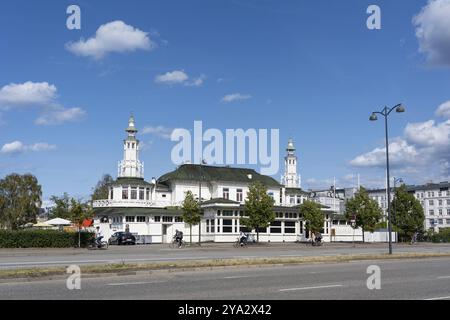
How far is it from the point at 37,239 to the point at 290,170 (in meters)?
54.3

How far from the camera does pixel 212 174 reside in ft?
264

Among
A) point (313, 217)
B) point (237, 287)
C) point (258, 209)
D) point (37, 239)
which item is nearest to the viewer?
point (237, 287)

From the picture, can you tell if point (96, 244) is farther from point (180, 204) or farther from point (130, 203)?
point (180, 204)

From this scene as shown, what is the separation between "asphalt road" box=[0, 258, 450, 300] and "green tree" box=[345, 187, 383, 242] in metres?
55.3

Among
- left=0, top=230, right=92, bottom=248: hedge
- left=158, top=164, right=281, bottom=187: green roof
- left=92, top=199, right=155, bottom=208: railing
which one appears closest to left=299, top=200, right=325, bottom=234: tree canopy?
left=158, top=164, right=281, bottom=187: green roof

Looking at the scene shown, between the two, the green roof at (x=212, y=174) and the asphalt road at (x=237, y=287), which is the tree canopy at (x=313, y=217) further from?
the asphalt road at (x=237, y=287)

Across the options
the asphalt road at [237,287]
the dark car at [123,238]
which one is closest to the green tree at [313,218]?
the dark car at [123,238]

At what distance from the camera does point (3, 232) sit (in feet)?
140

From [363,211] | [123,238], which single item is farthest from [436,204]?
[123,238]

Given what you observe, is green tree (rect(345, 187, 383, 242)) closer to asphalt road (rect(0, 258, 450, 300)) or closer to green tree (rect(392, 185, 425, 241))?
green tree (rect(392, 185, 425, 241))

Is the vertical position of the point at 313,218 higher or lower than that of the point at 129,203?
lower

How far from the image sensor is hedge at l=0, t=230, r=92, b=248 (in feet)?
141
